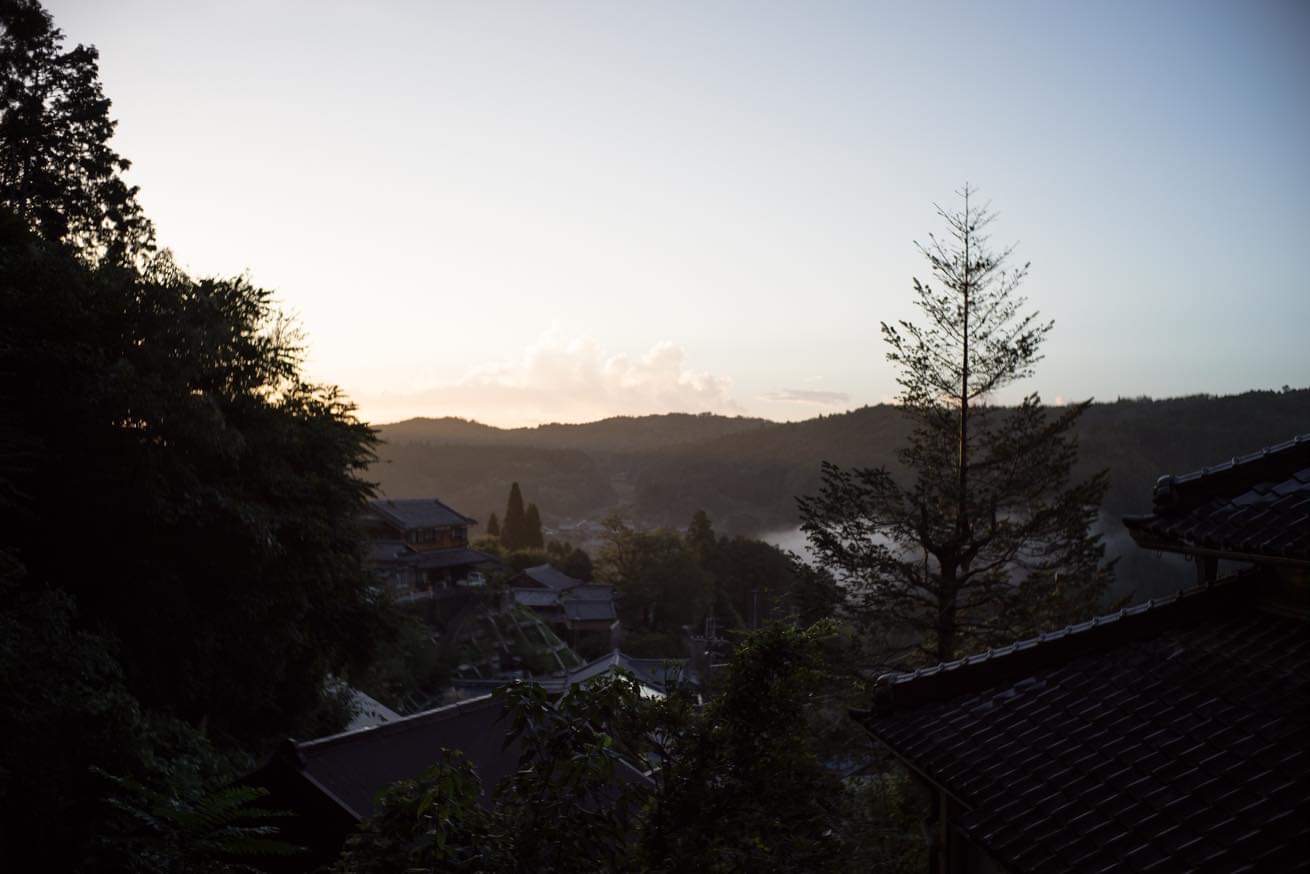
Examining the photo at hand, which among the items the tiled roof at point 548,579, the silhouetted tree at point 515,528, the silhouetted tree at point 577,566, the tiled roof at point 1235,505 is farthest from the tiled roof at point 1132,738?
the silhouetted tree at point 515,528

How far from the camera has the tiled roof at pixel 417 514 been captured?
164ft

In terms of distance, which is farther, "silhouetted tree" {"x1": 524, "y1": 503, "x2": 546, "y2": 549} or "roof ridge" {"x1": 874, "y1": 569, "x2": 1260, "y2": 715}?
"silhouetted tree" {"x1": 524, "y1": 503, "x2": 546, "y2": 549}

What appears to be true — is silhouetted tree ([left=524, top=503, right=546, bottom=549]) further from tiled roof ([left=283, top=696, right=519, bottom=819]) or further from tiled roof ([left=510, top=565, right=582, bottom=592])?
tiled roof ([left=283, top=696, right=519, bottom=819])

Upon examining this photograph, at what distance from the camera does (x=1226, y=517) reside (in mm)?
4637

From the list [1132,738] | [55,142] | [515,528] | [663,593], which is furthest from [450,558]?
[1132,738]

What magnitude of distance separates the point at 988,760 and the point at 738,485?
358ft

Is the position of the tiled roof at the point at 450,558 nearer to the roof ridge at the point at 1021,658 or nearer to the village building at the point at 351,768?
the village building at the point at 351,768

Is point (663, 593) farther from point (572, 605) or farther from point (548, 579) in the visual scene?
point (548, 579)

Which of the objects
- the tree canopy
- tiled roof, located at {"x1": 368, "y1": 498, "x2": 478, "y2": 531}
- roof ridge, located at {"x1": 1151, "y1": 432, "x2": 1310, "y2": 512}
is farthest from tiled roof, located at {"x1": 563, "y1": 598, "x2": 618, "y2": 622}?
roof ridge, located at {"x1": 1151, "y1": 432, "x2": 1310, "y2": 512}

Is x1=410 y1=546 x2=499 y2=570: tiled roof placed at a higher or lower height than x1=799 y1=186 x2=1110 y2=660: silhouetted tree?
lower

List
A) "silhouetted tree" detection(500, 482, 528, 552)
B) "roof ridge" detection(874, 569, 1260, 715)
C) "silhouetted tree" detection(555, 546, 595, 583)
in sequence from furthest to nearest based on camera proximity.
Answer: "silhouetted tree" detection(500, 482, 528, 552)
"silhouetted tree" detection(555, 546, 595, 583)
"roof ridge" detection(874, 569, 1260, 715)

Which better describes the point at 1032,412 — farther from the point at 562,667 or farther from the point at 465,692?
the point at 562,667

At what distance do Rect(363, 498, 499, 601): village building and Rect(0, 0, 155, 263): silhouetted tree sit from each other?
26.9 m

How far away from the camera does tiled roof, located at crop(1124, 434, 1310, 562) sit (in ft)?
14.3
